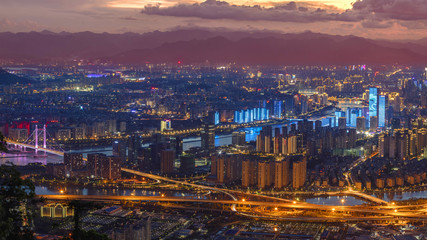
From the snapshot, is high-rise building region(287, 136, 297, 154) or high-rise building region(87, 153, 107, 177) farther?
high-rise building region(287, 136, 297, 154)

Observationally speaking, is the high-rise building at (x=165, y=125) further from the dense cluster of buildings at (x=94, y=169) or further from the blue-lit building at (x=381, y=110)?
the blue-lit building at (x=381, y=110)

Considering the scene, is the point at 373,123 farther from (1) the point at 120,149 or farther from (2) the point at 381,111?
(1) the point at 120,149

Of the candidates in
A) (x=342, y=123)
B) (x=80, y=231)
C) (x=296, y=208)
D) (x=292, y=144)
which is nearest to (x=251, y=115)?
(x=342, y=123)

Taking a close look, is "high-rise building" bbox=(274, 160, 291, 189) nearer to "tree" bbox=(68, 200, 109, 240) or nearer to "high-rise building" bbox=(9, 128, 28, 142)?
"high-rise building" bbox=(9, 128, 28, 142)

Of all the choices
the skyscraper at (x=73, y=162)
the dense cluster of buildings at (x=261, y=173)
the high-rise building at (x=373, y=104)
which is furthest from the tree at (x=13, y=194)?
the high-rise building at (x=373, y=104)

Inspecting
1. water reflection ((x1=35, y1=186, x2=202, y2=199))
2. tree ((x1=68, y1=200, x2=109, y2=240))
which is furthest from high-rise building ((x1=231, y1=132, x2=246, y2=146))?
tree ((x1=68, y1=200, x2=109, y2=240))

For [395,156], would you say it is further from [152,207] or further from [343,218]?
[152,207]
